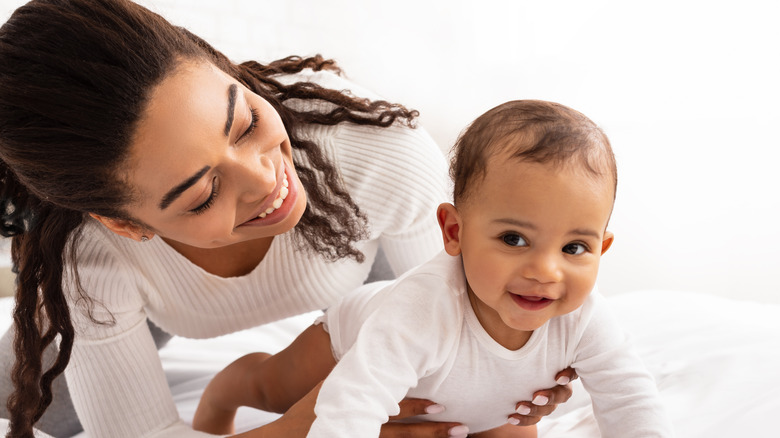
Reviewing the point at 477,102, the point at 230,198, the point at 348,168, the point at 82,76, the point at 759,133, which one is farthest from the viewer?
the point at 477,102

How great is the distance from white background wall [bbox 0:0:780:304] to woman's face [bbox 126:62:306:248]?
1356 mm

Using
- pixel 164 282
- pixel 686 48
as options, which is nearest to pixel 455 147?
pixel 164 282

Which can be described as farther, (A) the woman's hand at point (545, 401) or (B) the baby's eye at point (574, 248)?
(A) the woman's hand at point (545, 401)

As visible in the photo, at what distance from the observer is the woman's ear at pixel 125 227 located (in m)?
1.29

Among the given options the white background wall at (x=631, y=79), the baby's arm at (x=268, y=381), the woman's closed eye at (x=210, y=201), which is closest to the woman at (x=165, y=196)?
the woman's closed eye at (x=210, y=201)

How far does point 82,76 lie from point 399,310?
23.2 inches

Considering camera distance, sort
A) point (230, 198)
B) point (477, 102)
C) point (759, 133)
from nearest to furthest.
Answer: point (230, 198), point (759, 133), point (477, 102)

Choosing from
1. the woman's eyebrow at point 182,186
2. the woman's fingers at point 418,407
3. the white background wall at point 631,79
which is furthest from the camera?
the white background wall at point 631,79

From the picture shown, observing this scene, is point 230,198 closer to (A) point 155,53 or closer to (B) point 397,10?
(A) point 155,53

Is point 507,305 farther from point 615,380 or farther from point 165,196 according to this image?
point 165,196

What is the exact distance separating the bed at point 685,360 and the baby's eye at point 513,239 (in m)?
0.53

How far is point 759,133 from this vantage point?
2627mm

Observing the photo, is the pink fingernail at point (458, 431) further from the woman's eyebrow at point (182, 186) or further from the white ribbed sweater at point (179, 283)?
the woman's eyebrow at point (182, 186)

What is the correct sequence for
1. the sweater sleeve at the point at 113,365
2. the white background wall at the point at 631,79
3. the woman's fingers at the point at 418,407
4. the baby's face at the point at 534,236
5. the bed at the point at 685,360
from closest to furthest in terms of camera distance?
the baby's face at the point at 534,236 → the woman's fingers at the point at 418,407 → the bed at the point at 685,360 → the sweater sleeve at the point at 113,365 → the white background wall at the point at 631,79
